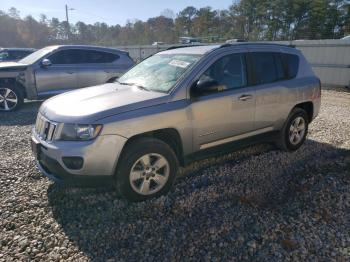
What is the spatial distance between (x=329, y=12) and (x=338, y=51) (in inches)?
597

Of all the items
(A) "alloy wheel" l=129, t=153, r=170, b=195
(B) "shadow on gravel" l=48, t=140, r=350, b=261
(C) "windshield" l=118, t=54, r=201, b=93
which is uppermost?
(C) "windshield" l=118, t=54, r=201, b=93

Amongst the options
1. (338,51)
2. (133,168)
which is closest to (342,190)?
(133,168)

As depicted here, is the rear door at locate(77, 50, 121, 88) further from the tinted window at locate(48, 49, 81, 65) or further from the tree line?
the tree line

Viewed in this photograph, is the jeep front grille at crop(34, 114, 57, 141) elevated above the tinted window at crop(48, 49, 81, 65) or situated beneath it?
situated beneath

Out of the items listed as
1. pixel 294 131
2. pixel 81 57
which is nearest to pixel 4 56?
pixel 81 57

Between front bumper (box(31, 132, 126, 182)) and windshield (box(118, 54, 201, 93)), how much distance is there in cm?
96

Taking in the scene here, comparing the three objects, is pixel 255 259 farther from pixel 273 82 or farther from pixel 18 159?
pixel 18 159

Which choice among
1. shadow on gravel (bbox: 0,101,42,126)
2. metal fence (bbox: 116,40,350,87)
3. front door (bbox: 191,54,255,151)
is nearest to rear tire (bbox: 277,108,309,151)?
front door (bbox: 191,54,255,151)

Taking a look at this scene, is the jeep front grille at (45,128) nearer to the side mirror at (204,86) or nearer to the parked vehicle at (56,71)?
the side mirror at (204,86)

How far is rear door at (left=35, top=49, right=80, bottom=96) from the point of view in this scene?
808 centimetres

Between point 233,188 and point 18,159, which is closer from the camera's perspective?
point 233,188

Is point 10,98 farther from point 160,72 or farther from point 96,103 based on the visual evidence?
point 96,103

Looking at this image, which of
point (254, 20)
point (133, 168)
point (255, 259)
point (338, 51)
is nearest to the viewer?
point (255, 259)

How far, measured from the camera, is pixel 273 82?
4.55 metres
